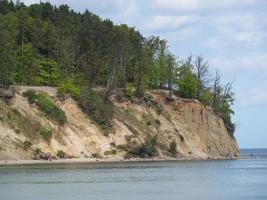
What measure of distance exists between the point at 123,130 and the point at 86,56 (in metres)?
19.8

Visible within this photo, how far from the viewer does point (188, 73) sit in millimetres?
132875

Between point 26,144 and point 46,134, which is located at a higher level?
point 46,134

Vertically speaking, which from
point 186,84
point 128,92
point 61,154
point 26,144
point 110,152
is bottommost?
point 61,154

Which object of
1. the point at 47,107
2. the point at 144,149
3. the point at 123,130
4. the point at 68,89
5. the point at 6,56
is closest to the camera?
A: the point at 6,56

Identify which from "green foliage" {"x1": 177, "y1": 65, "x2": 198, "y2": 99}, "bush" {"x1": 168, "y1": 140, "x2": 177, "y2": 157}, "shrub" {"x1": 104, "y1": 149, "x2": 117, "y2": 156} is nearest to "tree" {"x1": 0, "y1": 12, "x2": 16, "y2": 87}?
"shrub" {"x1": 104, "y1": 149, "x2": 117, "y2": 156}

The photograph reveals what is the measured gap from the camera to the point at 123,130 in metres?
107

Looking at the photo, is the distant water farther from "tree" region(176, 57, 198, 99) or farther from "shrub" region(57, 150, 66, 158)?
"tree" region(176, 57, 198, 99)

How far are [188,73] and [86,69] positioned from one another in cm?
2310

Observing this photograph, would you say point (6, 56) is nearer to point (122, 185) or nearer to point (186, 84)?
point (122, 185)

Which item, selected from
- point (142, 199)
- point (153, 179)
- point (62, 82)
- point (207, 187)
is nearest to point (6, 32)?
point (62, 82)

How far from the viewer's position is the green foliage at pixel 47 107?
320ft

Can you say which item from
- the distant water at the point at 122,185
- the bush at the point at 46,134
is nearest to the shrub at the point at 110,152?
the bush at the point at 46,134

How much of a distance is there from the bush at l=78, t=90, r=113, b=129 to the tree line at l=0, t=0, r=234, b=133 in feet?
5.63

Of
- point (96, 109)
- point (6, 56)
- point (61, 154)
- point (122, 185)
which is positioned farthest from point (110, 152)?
point (122, 185)
